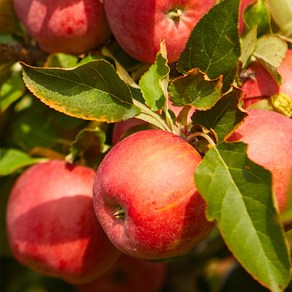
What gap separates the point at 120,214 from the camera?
949 millimetres

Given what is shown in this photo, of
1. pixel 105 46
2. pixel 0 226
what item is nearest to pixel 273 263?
pixel 105 46

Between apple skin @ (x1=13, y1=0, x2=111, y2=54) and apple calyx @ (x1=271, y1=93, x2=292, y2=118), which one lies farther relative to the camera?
apple skin @ (x1=13, y1=0, x2=111, y2=54)

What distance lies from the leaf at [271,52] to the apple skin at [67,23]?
0.29 metres

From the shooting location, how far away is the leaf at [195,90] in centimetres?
94

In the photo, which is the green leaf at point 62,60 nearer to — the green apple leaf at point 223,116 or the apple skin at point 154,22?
the apple skin at point 154,22

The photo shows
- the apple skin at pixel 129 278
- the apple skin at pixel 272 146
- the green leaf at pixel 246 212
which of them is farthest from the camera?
the apple skin at pixel 129 278

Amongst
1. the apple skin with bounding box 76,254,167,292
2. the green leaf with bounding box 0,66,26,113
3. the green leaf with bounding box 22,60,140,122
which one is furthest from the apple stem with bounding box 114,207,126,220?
the apple skin with bounding box 76,254,167,292

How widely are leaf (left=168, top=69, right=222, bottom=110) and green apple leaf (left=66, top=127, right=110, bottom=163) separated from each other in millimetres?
232

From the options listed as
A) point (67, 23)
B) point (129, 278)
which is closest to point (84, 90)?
point (67, 23)

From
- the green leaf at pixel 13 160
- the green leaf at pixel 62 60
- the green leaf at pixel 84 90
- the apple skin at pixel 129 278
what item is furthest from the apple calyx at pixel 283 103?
the apple skin at pixel 129 278

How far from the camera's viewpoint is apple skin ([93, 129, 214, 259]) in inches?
35.1

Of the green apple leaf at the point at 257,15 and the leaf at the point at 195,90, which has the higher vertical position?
the green apple leaf at the point at 257,15

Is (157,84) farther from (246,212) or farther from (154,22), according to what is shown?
(246,212)

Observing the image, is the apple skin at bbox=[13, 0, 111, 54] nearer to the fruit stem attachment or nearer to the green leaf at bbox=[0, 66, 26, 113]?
the green leaf at bbox=[0, 66, 26, 113]
